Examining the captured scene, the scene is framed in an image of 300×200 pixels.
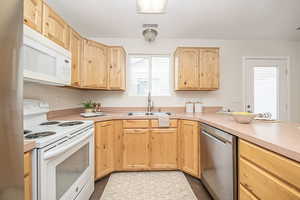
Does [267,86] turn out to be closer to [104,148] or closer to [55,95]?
[104,148]

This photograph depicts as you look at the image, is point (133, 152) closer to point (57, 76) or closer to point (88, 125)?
point (88, 125)

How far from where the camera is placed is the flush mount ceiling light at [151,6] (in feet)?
5.38

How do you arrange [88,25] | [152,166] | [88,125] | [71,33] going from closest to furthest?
[88,125]
[71,33]
[152,166]
[88,25]

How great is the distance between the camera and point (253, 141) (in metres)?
0.94

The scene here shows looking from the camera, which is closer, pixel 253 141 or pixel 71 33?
pixel 253 141

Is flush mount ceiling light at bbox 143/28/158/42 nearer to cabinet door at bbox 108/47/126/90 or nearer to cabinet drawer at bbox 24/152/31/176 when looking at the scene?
cabinet door at bbox 108/47/126/90

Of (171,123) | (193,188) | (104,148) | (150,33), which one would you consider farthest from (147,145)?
(150,33)

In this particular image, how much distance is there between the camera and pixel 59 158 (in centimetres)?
108

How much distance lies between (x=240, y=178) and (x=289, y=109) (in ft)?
9.51

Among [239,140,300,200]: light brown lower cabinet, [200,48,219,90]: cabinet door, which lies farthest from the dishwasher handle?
[200,48,219,90]: cabinet door

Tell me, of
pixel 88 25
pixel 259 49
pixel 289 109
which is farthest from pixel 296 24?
pixel 88 25

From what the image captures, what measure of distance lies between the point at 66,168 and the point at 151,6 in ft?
6.11

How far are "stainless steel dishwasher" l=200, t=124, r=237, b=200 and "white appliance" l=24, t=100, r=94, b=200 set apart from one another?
1315 mm

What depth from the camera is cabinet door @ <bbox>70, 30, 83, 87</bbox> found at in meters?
1.94
